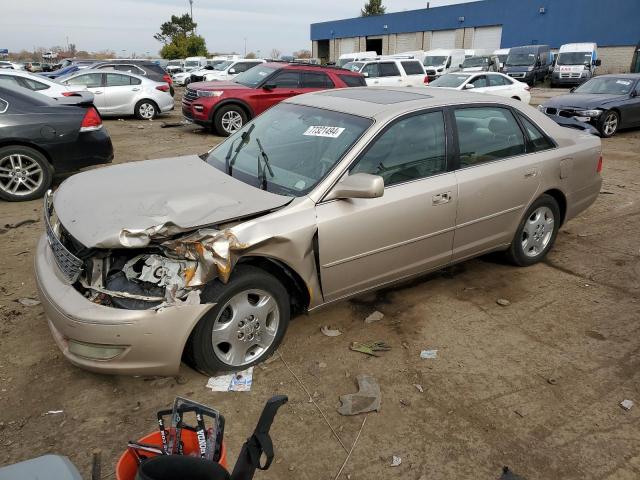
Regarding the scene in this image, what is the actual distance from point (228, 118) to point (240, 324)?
9.58 metres

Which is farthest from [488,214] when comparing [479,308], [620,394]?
[620,394]

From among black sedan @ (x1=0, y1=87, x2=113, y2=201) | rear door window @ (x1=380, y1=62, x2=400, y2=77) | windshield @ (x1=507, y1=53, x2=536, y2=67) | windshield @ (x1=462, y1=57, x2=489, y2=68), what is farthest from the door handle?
windshield @ (x1=507, y1=53, x2=536, y2=67)

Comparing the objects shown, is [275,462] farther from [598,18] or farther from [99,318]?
[598,18]

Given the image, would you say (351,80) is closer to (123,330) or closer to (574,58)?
(123,330)

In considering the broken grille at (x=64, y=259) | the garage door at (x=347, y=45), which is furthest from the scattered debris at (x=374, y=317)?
the garage door at (x=347, y=45)

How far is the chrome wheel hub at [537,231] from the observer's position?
4.70m

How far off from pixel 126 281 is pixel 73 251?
20.7 inches

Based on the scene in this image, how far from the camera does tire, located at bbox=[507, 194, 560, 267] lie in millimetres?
4617

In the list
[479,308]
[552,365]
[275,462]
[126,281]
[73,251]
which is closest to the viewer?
[275,462]

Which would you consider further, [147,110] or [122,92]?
[147,110]

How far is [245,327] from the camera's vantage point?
3123 millimetres

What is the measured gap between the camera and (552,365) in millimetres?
3381

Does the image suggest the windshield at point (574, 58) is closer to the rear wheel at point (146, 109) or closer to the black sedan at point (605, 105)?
the black sedan at point (605, 105)

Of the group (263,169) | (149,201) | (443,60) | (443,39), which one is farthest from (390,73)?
(443,39)
